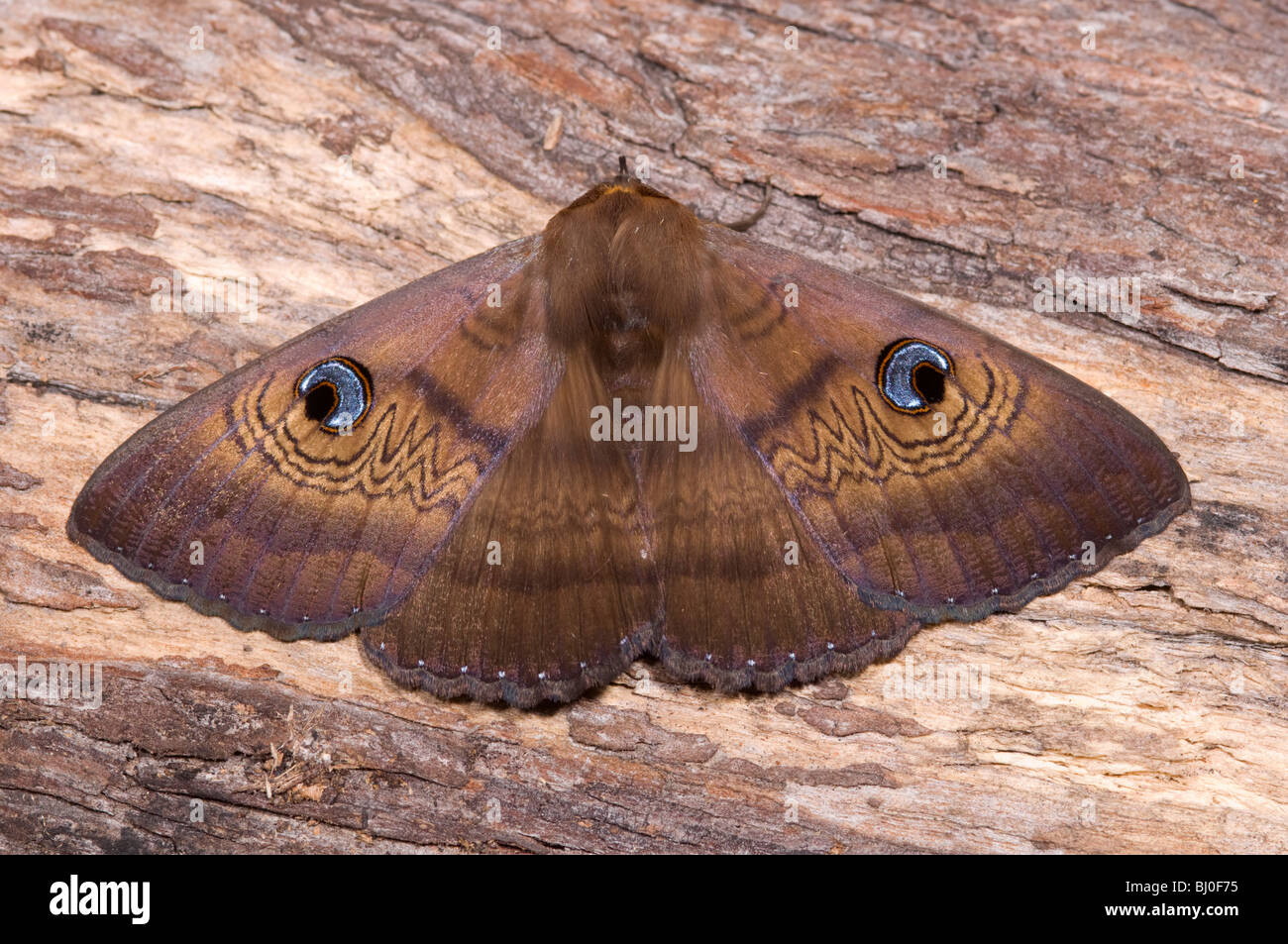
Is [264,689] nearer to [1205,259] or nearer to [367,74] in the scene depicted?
[367,74]

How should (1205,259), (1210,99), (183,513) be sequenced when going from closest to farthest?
(183,513), (1205,259), (1210,99)

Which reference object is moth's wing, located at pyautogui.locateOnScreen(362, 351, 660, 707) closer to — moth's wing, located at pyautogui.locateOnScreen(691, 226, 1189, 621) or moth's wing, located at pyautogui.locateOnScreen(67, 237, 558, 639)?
moth's wing, located at pyautogui.locateOnScreen(67, 237, 558, 639)

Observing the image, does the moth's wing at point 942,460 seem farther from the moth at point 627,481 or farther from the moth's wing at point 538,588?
the moth's wing at point 538,588

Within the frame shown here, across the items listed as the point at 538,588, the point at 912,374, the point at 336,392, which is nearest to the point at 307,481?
the point at 336,392

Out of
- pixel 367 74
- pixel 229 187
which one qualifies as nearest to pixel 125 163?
pixel 229 187

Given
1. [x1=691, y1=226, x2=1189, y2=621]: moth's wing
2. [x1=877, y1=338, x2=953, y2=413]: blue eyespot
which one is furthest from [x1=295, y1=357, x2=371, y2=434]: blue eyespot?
[x1=877, y1=338, x2=953, y2=413]: blue eyespot

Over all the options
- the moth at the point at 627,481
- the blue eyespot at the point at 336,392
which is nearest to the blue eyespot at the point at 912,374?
the moth at the point at 627,481

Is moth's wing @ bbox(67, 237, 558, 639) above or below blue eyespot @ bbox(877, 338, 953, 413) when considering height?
below
